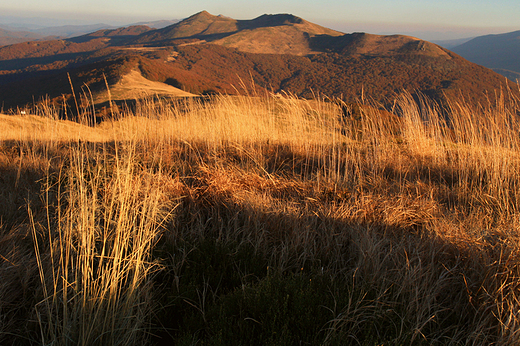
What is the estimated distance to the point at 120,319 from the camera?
5.04 feet

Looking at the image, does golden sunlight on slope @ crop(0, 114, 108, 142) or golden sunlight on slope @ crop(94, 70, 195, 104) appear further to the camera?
golden sunlight on slope @ crop(94, 70, 195, 104)

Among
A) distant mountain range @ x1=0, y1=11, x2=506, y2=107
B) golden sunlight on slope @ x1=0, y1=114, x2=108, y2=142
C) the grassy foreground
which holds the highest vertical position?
distant mountain range @ x1=0, y1=11, x2=506, y2=107

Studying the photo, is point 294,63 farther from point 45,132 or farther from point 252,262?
point 252,262

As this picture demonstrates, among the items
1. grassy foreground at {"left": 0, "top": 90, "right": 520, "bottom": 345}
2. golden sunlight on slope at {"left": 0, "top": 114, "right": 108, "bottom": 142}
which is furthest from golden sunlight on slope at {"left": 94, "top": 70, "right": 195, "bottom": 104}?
grassy foreground at {"left": 0, "top": 90, "right": 520, "bottom": 345}

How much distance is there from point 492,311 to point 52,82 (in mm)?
74742

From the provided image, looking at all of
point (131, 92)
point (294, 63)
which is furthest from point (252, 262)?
point (294, 63)

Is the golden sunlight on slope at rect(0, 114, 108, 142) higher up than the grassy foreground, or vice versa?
the golden sunlight on slope at rect(0, 114, 108, 142)

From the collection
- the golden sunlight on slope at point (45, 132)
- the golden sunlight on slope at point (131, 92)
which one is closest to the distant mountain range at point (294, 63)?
the golden sunlight on slope at point (131, 92)

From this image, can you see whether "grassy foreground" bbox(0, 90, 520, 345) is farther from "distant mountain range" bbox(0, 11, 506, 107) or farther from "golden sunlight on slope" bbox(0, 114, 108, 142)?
"distant mountain range" bbox(0, 11, 506, 107)

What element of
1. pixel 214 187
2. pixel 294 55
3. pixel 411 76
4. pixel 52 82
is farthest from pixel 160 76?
pixel 294 55

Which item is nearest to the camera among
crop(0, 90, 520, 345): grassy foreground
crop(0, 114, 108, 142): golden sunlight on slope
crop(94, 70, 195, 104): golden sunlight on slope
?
crop(0, 90, 520, 345): grassy foreground

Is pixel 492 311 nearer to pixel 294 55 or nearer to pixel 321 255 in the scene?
pixel 321 255

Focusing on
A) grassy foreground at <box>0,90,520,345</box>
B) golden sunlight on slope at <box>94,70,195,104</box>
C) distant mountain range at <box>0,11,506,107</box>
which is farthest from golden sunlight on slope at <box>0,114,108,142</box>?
distant mountain range at <box>0,11,506,107</box>

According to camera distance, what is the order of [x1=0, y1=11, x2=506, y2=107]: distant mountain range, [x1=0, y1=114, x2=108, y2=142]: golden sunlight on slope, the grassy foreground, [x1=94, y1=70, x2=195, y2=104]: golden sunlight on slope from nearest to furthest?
the grassy foreground → [x1=0, y1=114, x2=108, y2=142]: golden sunlight on slope → [x1=94, y1=70, x2=195, y2=104]: golden sunlight on slope → [x1=0, y1=11, x2=506, y2=107]: distant mountain range
